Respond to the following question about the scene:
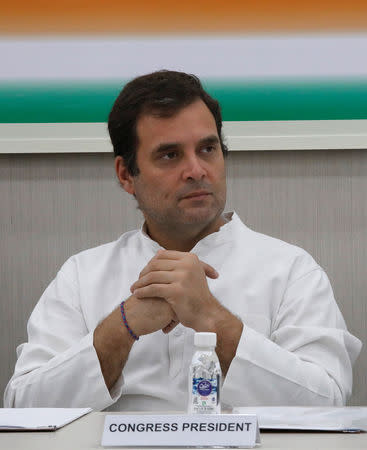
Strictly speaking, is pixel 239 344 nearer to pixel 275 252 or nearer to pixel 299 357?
pixel 299 357

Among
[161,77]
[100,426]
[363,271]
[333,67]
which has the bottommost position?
[100,426]

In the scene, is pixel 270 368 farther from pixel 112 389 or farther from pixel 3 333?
pixel 3 333

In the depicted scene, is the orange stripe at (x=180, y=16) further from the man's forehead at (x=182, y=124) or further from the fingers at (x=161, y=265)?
the fingers at (x=161, y=265)

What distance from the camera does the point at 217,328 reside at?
→ 149cm

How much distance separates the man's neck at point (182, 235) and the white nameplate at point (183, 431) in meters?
0.80

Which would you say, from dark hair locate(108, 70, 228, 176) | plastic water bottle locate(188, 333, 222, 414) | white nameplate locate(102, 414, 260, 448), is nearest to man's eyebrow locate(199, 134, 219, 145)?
dark hair locate(108, 70, 228, 176)

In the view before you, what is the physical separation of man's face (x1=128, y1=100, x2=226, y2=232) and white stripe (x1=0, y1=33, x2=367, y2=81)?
0.40m

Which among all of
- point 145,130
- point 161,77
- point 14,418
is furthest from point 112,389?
point 161,77

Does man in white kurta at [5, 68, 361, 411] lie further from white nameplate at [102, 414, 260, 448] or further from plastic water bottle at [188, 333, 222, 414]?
white nameplate at [102, 414, 260, 448]

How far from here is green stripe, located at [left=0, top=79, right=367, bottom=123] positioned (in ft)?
7.11

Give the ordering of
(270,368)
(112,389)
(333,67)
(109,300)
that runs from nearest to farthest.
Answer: (270,368)
(112,389)
(109,300)
(333,67)

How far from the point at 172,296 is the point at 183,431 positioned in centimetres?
52

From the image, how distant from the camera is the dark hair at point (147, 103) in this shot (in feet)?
5.91

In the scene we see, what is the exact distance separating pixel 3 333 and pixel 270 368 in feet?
3.55
